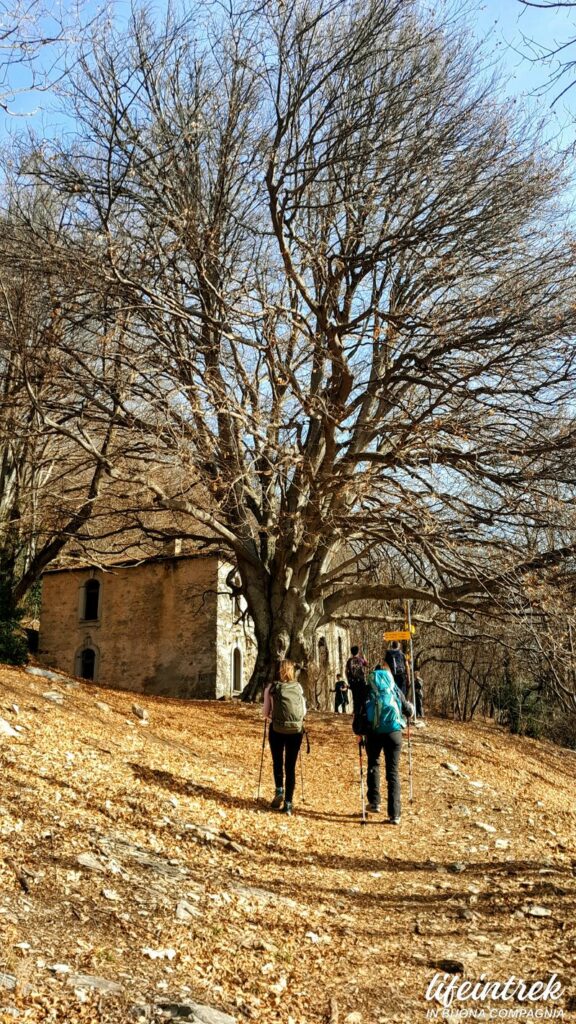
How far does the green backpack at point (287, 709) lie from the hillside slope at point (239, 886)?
3.03ft

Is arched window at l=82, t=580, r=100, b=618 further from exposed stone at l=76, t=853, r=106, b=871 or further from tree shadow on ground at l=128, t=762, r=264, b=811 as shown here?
exposed stone at l=76, t=853, r=106, b=871

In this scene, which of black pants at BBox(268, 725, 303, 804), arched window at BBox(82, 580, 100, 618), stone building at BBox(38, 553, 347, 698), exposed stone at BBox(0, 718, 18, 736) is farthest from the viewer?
arched window at BBox(82, 580, 100, 618)

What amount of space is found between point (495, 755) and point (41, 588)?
2607cm

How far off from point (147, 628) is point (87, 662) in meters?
3.54

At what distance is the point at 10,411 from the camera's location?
588 inches

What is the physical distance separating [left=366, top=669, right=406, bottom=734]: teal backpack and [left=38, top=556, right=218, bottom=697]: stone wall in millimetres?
21100

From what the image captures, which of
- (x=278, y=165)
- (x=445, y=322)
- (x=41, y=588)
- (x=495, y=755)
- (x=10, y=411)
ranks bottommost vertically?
(x=495, y=755)

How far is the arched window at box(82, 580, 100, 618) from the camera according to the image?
34.3 m

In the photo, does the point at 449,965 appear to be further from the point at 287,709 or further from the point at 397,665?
the point at 397,665

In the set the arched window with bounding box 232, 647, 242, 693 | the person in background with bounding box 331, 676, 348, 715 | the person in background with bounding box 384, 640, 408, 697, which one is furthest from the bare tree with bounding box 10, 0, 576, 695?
the arched window with bounding box 232, 647, 242, 693

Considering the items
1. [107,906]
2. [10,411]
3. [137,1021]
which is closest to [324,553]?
[10,411]

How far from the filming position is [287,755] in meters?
8.88

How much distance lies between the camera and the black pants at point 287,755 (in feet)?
28.7

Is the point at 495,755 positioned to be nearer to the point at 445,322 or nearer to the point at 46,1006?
the point at 445,322
